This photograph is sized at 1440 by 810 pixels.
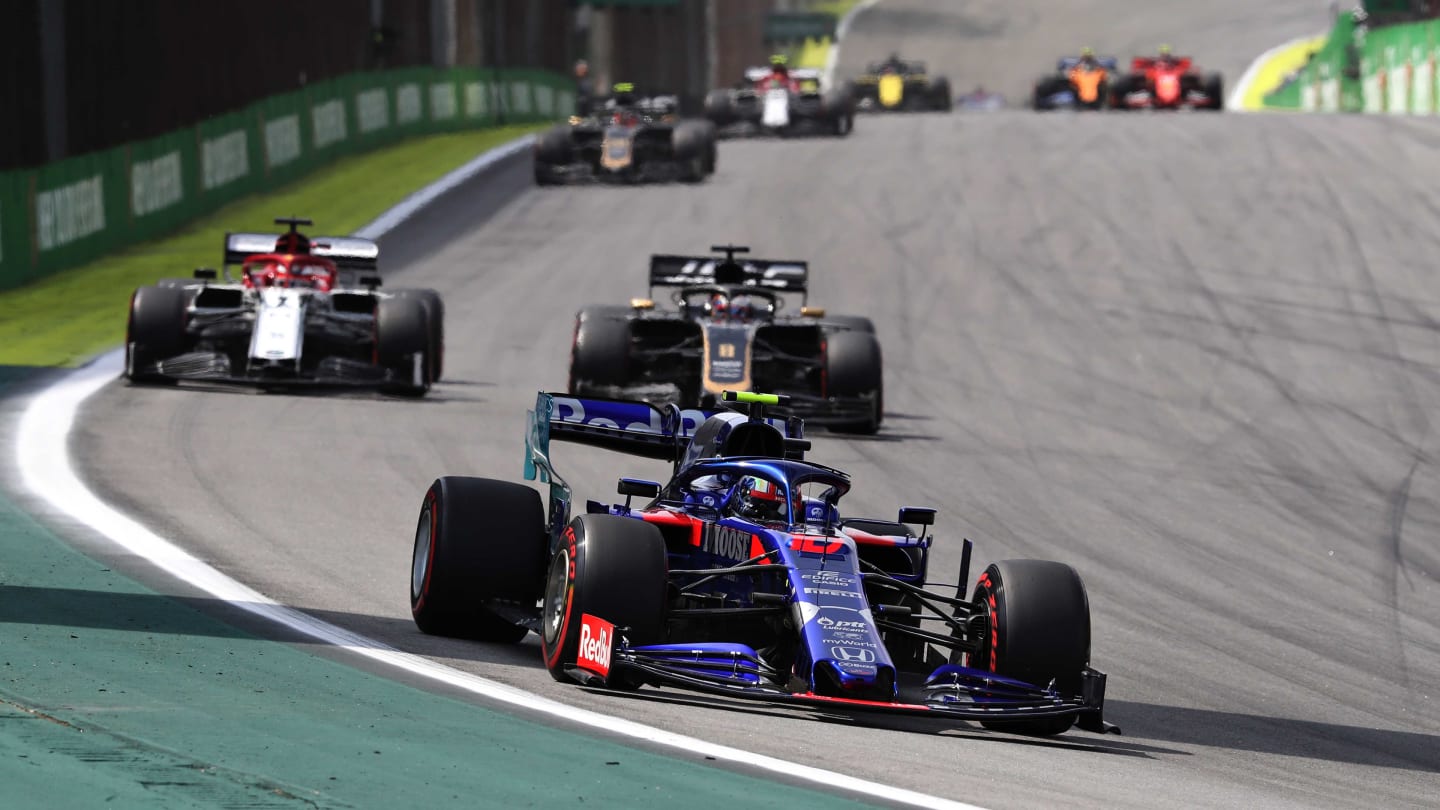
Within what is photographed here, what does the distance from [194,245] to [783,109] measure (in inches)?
644

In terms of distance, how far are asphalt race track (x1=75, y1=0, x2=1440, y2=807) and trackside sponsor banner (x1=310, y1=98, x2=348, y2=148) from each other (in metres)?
3.54

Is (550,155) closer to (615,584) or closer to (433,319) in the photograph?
(433,319)

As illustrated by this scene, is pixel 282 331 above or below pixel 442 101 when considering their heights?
below

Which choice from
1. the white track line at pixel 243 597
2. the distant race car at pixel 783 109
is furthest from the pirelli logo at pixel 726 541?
the distant race car at pixel 783 109

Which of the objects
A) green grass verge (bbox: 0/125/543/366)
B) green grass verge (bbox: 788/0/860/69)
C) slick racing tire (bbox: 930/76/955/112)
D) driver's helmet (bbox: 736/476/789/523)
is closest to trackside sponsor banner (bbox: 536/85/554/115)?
green grass verge (bbox: 0/125/543/366)

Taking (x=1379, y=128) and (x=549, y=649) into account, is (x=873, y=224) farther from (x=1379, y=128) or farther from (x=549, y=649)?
(x=549, y=649)

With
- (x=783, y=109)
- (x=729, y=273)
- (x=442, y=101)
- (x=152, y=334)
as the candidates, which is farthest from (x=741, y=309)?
(x=442, y=101)

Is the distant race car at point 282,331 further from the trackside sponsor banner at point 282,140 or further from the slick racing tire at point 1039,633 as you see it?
the trackside sponsor banner at point 282,140

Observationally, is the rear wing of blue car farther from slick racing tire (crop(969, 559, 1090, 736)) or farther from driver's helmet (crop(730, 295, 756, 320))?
slick racing tire (crop(969, 559, 1090, 736))

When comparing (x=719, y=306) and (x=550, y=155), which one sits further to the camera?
(x=550, y=155)

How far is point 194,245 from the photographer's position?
111 feet

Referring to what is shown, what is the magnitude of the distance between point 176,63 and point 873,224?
12316 mm

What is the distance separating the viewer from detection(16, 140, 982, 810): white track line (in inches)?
329

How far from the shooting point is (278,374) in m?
21.2
